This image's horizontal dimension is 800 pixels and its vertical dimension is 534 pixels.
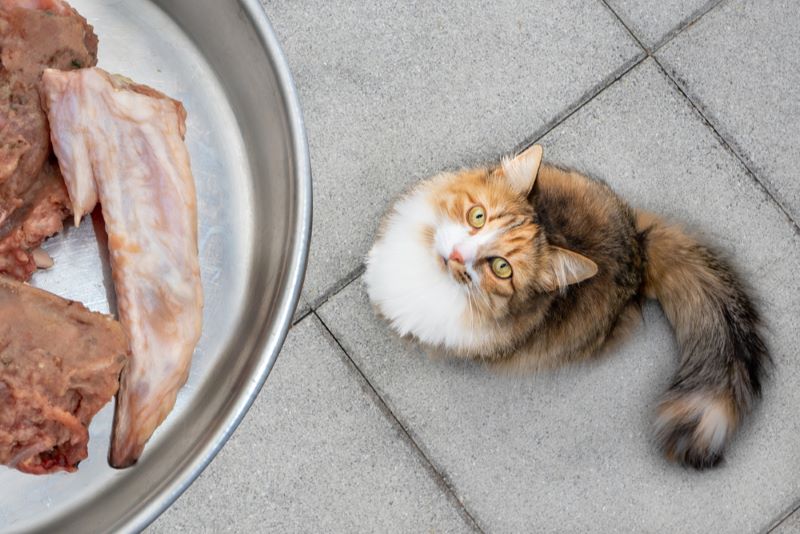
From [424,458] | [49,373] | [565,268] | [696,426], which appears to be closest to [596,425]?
[696,426]

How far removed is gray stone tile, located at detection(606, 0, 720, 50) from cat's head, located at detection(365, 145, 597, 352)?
0.64 m

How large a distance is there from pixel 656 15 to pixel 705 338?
2.62 feet

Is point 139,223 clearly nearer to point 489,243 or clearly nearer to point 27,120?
point 27,120

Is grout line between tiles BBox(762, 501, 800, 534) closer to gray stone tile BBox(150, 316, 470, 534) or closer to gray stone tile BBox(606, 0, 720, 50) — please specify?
gray stone tile BBox(150, 316, 470, 534)

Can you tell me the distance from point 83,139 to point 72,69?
10 cm

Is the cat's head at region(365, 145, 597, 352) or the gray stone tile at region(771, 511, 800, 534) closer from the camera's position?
the cat's head at region(365, 145, 597, 352)

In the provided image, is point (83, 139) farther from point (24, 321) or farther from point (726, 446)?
point (726, 446)

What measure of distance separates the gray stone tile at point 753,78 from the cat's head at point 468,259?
2.28 feet

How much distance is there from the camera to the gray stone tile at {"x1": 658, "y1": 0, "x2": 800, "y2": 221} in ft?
5.72

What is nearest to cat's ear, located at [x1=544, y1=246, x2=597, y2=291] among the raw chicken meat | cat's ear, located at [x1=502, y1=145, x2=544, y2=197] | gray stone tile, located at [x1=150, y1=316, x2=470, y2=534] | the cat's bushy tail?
cat's ear, located at [x1=502, y1=145, x2=544, y2=197]

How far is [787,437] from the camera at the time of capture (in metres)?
1.65

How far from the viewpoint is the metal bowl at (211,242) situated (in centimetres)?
109

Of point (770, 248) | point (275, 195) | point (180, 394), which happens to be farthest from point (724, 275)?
point (180, 394)

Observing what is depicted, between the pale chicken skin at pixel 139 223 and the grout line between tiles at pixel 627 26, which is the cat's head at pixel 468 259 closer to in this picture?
the pale chicken skin at pixel 139 223
